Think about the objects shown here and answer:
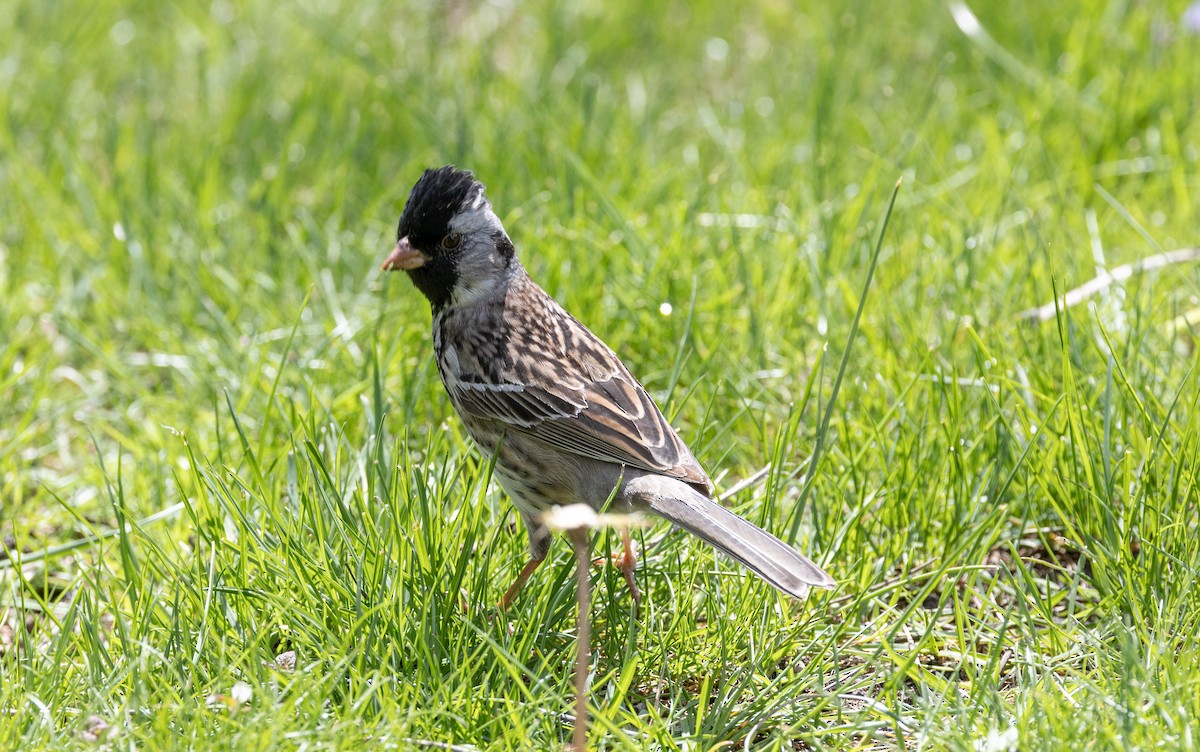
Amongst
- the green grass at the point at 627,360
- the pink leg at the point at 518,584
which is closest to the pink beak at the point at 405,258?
the green grass at the point at 627,360

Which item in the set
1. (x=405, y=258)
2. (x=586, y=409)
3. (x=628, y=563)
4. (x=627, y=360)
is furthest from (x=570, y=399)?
(x=627, y=360)

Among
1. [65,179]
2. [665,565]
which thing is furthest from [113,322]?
[665,565]

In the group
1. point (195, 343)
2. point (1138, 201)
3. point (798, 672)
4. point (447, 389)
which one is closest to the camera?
point (798, 672)

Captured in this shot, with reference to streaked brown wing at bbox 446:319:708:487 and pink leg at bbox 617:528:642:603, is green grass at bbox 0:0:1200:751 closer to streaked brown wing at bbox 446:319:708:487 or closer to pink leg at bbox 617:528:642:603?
pink leg at bbox 617:528:642:603

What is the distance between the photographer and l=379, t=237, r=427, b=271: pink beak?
416cm

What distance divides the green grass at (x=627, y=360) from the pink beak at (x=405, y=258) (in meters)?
0.45

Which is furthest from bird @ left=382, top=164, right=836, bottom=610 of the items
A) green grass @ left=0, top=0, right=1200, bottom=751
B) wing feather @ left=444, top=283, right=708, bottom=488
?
green grass @ left=0, top=0, right=1200, bottom=751

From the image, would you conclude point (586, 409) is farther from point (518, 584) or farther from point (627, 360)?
point (627, 360)

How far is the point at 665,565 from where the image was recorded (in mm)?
3893

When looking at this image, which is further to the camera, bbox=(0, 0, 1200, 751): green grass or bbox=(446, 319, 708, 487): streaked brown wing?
bbox=(446, 319, 708, 487): streaked brown wing

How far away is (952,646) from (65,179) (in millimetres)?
4598

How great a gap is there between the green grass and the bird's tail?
19 centimetres

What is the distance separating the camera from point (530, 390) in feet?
13.0

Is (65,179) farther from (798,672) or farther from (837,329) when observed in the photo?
(798,672)
